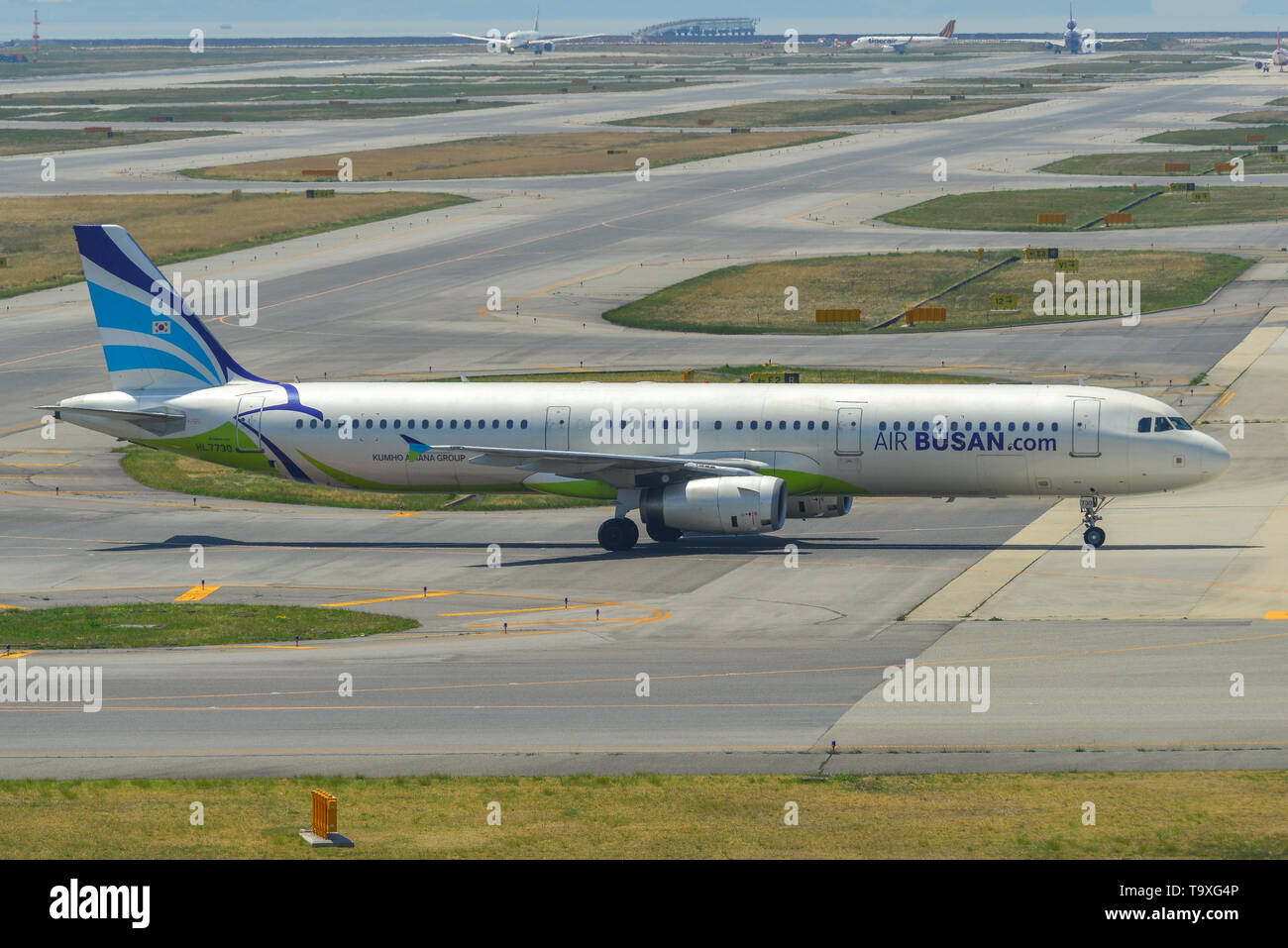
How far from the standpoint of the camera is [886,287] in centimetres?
11175

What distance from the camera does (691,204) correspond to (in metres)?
152

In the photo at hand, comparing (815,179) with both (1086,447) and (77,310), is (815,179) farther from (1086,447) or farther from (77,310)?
(1086,447)

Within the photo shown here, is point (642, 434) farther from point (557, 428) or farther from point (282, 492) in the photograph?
point (282, 492)

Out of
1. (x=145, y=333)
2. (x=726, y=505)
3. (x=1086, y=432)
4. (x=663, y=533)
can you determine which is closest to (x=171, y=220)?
(x=145, y=333)

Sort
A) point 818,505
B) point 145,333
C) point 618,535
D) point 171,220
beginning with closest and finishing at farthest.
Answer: point 618,535 → point 818,505 → point 145,333 → point 171,220

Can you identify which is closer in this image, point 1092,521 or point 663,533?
point 1092,521

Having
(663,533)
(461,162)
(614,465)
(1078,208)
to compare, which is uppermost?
(461,162)

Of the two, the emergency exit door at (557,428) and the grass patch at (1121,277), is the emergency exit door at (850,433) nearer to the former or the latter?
the emergency exit door at (557,428)

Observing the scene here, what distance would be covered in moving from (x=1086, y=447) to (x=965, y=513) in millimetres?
7066

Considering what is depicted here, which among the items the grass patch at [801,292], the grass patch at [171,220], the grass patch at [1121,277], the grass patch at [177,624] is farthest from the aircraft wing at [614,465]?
the grass patch at [171,220]

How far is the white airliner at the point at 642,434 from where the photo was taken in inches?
2226

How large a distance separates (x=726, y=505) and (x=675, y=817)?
80.8ft

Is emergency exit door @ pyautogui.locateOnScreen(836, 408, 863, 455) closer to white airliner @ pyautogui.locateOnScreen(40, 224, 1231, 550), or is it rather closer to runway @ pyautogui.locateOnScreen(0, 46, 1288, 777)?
white airliner @ pyautogui.locateOnScreen(40, 224, 1231, 550)

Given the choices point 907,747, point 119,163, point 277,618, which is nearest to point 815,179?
point 119,163
